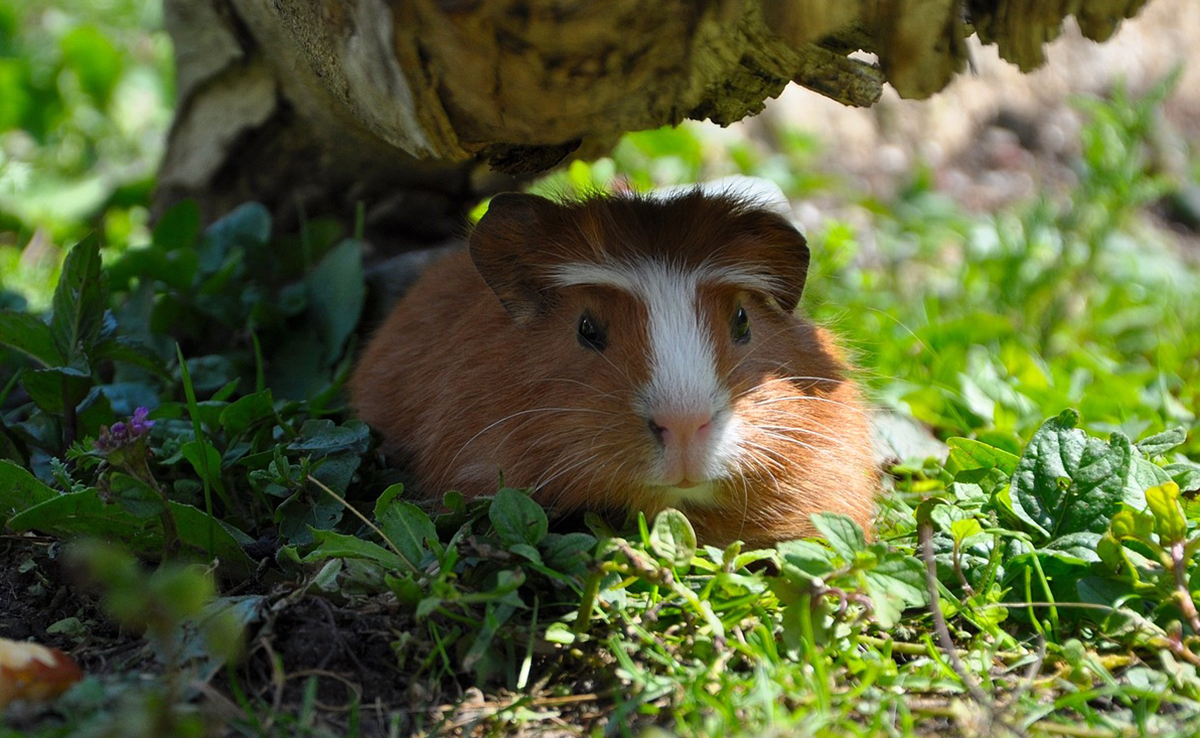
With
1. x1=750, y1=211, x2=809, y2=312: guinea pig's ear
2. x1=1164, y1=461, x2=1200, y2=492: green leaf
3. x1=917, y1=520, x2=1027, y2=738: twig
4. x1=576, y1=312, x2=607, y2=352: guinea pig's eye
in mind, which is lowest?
x1=917, y1=520, x2=1027, y2=738: twig

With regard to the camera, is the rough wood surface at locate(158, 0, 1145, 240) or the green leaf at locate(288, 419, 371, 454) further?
the green leaf at locate(288, 419, 371, 454)

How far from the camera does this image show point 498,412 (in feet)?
10.7

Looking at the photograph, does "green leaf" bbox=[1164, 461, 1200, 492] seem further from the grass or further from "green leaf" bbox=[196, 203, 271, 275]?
"green leaf" bbox=[196, 203, 271, 275]

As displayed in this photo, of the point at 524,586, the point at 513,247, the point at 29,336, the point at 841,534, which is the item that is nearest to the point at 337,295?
the point at 29,336

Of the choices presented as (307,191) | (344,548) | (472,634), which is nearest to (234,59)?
(307,191)

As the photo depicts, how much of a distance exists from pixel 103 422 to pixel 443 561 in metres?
1.58

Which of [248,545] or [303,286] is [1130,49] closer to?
[303,286]

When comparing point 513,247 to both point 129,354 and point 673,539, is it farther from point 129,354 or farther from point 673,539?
point 129,354

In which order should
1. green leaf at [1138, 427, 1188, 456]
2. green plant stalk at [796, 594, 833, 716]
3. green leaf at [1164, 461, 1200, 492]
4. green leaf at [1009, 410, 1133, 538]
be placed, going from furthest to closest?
green leaf at [1138, 427, 1188, 456]
green leaf at [1164, 461, 1200, 492]
green leaf at [1009, 410, 1133, 538]
green plant stalk at [796, 594, 833, 716]

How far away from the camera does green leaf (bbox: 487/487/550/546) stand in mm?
2842

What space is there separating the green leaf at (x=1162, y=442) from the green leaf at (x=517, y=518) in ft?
6.36

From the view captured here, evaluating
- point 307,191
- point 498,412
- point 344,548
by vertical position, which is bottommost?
point 344,548

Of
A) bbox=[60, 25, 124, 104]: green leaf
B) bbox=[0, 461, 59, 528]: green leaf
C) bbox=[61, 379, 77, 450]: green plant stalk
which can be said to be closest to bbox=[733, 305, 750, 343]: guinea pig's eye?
A: bbox=[0, 461, 59, 528]: green leaf

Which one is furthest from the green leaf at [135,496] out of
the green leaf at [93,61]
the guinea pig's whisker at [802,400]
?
the green leaf at [93,61]
